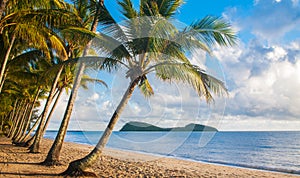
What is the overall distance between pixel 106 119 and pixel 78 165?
129 centimetres

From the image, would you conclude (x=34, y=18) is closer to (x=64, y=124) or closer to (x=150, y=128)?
(x=64, y=124)

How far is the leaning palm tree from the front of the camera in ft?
20.0

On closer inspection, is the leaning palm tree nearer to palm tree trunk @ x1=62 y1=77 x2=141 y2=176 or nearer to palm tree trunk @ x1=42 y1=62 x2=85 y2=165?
palm tree trunk @ x1=62 y1=77 x2=141 y2=176

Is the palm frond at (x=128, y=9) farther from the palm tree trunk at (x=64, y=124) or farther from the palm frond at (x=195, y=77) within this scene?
the palm tree trunk at (x=64, y=124)

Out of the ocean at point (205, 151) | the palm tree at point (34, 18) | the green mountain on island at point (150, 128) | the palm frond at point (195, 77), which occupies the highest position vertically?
the palm tree at point (34, 18)

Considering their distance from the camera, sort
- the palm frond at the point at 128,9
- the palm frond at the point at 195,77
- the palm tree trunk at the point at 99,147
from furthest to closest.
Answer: the palm frond at the point at 128,9 < the palm tree trunk at the point at 99,147 < the palm frond at the point at 195,77

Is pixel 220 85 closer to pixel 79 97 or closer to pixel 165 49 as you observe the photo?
pixel 165 49

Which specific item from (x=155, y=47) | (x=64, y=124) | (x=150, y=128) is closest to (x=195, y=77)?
(x=155, y=47)

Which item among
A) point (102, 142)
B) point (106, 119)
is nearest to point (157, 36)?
point (106, 119)

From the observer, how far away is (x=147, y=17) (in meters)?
6.59

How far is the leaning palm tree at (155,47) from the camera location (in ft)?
20.0

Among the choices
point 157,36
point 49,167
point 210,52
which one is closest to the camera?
point 157,36

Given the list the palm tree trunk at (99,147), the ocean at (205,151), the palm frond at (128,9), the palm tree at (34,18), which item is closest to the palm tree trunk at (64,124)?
the ocean at (205,151)

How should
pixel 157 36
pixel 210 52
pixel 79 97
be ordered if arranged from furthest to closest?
pixel 79 97 → pixel 210 52 → pixel 157 36
